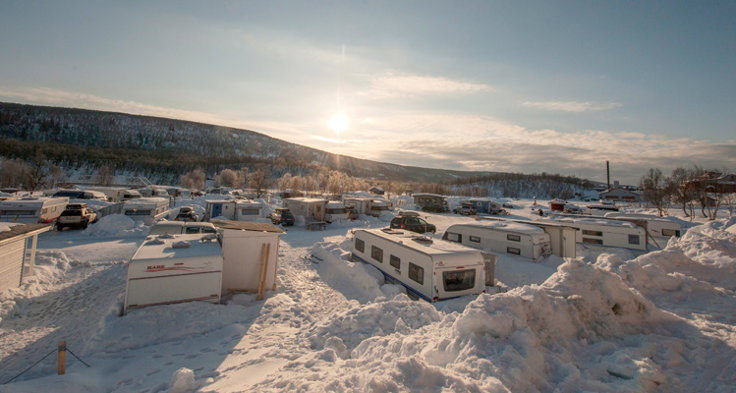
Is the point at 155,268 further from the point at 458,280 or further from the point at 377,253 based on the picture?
the point at 458,280

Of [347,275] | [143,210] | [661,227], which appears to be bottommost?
[347,275]

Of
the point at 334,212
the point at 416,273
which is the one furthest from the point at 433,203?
the point at 416,273

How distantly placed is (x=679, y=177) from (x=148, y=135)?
718 ft

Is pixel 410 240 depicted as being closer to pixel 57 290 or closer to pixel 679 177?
pixel 57 290

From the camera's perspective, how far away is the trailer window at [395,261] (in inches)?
400

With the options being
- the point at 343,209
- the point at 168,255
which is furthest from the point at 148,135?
the point at 168,255

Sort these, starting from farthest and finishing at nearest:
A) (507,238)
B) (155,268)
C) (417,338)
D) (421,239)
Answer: (507,238) < (421,239) < (155,268) < (417,338)

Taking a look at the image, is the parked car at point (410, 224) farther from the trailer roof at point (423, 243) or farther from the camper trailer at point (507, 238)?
the trailer roof at point (423, 243)

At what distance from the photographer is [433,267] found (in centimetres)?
850

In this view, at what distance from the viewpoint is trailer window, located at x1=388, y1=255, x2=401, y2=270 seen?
10164 mm

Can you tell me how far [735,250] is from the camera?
826 cm

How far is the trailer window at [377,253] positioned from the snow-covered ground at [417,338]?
5.84 feet

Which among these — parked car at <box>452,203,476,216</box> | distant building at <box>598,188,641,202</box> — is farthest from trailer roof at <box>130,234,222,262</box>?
distant building at <box>598,188,641,202</box>

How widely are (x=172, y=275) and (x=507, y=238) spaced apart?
13.0 m
